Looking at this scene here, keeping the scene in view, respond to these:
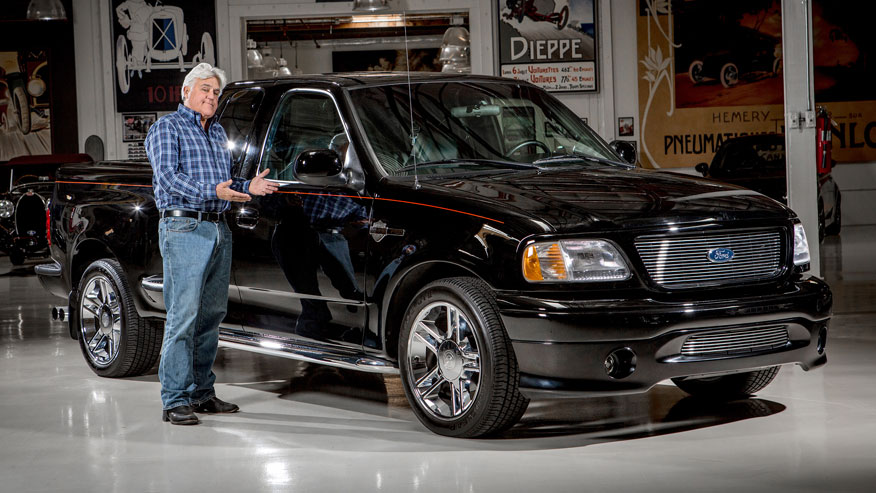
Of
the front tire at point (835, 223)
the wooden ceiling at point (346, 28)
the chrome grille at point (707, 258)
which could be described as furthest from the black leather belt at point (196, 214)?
the wooden ceiling at point (346, 28)

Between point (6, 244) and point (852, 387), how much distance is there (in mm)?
11949

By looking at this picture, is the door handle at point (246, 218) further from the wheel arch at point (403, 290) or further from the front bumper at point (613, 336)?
the front bumper at point (613, 336)

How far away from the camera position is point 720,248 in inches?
201

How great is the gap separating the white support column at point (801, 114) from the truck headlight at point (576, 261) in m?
5.68

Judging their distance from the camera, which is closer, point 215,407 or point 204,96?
point 204,96

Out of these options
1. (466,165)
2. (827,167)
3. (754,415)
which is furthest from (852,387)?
(827,167)

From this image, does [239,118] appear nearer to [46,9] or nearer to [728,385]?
[728,385]

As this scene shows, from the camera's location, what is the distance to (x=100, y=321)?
7.29 meters

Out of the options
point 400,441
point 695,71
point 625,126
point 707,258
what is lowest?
point 400,441

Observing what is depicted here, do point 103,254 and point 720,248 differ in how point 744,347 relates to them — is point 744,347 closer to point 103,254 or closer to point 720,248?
point 720,248

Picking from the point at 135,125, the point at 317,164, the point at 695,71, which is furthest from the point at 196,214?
the point at 695,71

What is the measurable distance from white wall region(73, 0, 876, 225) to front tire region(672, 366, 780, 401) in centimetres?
1268

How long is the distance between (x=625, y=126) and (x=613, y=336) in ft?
48.3

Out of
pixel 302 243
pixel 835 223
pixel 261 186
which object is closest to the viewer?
pixel 261 186
